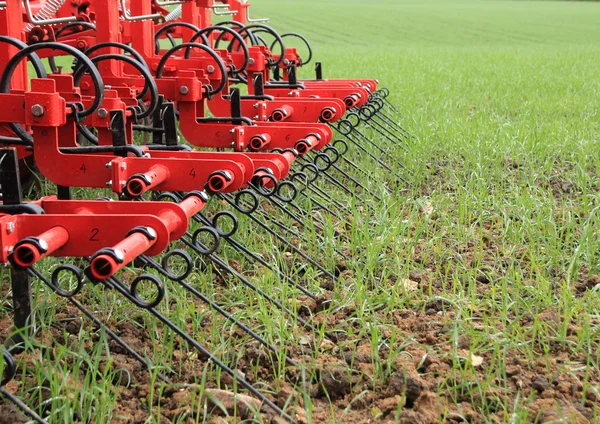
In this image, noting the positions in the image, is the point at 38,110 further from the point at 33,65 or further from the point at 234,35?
the point at 234,35

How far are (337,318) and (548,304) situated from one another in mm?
804

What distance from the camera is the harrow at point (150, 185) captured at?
101 inches

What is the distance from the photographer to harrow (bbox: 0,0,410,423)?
2.56m

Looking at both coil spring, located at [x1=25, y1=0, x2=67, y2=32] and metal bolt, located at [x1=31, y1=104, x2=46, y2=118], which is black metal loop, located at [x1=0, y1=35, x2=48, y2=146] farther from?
coil spring, located at [x1=25, y1=0, x2=67, y2=32]

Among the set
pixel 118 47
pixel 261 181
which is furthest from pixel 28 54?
pixel 261 181

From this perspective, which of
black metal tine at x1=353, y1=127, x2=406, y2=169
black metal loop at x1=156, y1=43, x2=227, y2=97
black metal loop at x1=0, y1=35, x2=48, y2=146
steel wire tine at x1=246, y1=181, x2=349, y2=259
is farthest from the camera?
black metal tine at x1=353, y1=127, x2=406, y2=169

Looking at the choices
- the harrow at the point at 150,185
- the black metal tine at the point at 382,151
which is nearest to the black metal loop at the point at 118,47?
the harrow at the point at 150,185

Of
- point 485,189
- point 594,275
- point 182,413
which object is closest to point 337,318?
point 182,413

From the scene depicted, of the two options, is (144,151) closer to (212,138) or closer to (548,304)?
(212,138)

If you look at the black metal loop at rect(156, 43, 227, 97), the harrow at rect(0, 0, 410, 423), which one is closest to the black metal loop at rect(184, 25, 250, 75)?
the harrow at rect(0, 0, 410, 423)

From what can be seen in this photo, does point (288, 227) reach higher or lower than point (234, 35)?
lower

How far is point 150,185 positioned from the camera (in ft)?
10.4

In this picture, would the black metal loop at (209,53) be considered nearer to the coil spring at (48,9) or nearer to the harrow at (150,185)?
the harrow at (150,185)

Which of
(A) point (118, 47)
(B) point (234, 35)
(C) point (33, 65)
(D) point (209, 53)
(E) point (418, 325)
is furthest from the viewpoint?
(B) point (234, 35)
